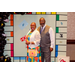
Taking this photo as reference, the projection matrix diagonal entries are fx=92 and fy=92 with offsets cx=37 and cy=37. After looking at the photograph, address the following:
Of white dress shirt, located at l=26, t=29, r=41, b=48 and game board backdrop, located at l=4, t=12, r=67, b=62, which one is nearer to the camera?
white dress shirt, located at l=26, t=29, r=41, b=48

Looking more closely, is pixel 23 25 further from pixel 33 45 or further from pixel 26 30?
pixel 33 45

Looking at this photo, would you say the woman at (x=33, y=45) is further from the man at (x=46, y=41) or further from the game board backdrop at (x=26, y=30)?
the game board backdrop at (x=26, y=30)

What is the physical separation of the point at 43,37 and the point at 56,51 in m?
0.75

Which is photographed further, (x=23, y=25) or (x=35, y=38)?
(x=23, y=25)

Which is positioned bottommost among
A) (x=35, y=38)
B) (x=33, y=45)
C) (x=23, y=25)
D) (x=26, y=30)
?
(x=33, y=45)

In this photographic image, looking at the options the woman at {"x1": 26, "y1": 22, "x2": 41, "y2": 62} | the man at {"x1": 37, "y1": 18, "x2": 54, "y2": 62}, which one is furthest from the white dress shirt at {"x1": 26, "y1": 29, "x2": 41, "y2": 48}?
the man at {"x1": 37, "y1": 18, "x2": 54, "y2": 62}

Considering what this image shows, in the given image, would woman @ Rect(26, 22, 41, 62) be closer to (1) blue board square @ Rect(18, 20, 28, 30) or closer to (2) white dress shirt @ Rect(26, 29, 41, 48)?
(2) white dress shirt @ Rect(26, 29, 41, 48)

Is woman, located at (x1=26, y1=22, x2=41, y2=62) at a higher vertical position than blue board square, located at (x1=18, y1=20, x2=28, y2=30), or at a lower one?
lower

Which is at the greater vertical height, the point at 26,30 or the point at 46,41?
the point at 26,30

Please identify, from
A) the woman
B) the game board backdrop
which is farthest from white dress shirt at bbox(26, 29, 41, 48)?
the game board backdrop

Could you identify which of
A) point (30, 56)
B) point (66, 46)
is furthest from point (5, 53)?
point (66, 46)

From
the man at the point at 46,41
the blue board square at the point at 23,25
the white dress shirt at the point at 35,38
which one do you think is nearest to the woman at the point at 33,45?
the white dress shirt at the point at 35,38

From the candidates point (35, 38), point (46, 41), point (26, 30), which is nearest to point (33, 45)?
point (35, 38)

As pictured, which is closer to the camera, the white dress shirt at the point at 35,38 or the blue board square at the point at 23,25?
the white dress shirt at the point at 35,38
